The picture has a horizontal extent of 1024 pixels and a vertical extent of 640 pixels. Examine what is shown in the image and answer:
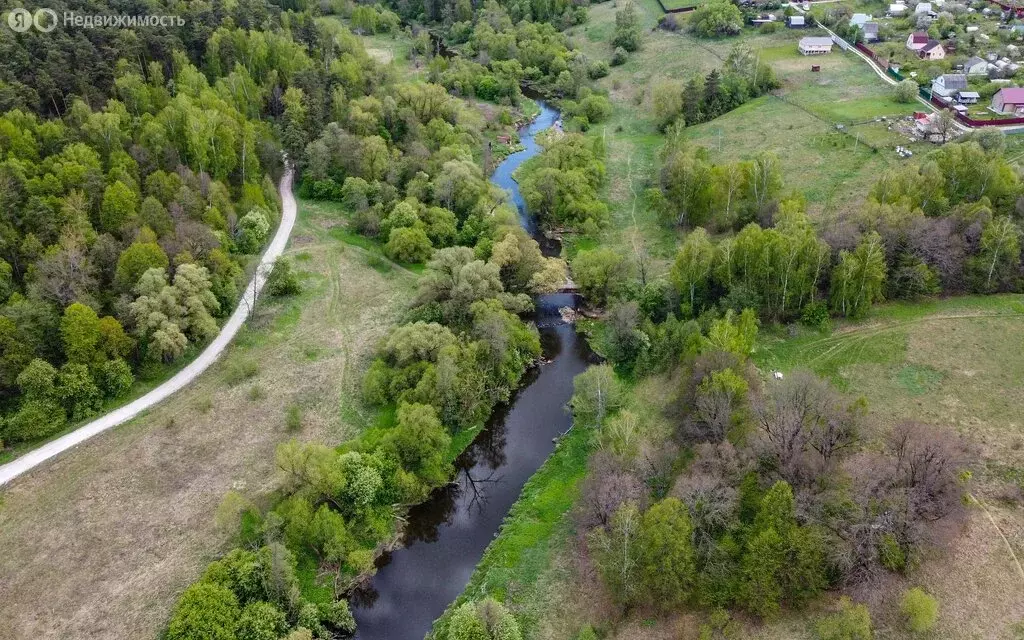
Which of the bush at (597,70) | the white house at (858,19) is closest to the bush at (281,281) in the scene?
the bush at (597,70)

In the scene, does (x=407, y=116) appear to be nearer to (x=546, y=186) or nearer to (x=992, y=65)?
(x=546, y=186)

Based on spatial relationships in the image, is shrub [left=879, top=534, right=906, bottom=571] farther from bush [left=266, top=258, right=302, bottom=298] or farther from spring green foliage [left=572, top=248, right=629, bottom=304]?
bush [left=266, top=258, right=302, bottom=298]

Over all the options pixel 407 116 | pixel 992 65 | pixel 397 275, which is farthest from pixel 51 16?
pixel 992 65

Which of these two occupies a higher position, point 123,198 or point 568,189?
point 123,198

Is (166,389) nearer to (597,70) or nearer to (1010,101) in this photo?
(597,70)

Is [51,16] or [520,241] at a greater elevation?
[51,16]

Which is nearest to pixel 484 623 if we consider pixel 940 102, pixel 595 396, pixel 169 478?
pixel 595 396

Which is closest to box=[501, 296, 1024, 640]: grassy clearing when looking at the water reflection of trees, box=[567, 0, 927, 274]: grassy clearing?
the water reflection of trees
